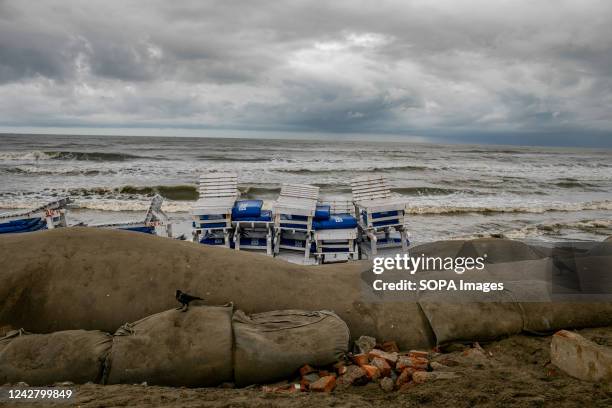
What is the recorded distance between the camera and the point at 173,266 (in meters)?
4.41

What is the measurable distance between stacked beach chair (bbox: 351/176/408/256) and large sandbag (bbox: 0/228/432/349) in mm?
3545

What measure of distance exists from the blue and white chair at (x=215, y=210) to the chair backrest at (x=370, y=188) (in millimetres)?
2470

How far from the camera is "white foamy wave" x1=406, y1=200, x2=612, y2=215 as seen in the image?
17.6 m

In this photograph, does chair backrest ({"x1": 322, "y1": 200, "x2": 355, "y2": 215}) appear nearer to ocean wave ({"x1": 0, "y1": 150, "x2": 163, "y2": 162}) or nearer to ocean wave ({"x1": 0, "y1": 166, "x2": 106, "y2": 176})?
ocean wave ({"x1": 0, "y1": 166, "x2": 106, "y2": 176})

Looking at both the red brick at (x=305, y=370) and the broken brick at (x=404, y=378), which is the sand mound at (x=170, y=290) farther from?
the broken brick at (x=404, y=378)

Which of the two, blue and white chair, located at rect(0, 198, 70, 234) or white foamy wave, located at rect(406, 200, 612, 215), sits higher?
blue and white chair, located at rect(0, 198, 70, 234)

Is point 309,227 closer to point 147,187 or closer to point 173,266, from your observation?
point 173,266

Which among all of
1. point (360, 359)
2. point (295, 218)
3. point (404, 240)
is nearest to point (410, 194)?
point (404, 240)

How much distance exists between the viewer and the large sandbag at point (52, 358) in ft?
10.9

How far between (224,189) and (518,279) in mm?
5813

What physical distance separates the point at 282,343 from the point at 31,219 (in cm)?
741

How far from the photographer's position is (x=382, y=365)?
11.6ft

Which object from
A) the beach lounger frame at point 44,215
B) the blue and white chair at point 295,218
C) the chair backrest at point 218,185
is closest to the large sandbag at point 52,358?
the blue and white chair at point 295,218

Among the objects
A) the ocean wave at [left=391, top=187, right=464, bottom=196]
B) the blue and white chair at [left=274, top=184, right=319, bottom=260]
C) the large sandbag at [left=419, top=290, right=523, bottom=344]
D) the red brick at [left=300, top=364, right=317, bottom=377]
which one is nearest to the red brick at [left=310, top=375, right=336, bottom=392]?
the red brick at [left=300, top=364, right=317, bottom=377]
